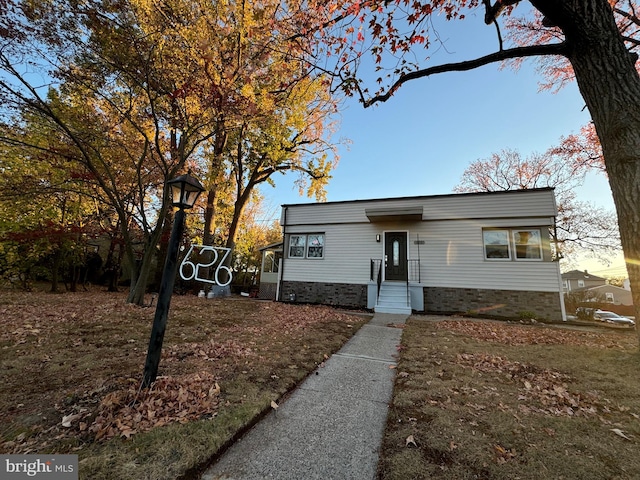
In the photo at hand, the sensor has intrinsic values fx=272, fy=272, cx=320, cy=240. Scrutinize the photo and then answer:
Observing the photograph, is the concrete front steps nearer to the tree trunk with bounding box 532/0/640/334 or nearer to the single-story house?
the single-story house

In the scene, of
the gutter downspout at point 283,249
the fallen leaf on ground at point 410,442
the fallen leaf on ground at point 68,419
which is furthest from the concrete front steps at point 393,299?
the fallen leaf on ground at point 68,419

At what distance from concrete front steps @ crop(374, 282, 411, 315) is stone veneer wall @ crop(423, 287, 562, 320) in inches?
35.8

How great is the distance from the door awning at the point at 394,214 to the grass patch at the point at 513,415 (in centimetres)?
612

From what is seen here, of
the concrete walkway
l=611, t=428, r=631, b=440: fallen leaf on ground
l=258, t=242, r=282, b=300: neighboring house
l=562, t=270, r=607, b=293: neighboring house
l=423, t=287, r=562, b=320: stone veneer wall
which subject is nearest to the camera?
→ the concrete walkway

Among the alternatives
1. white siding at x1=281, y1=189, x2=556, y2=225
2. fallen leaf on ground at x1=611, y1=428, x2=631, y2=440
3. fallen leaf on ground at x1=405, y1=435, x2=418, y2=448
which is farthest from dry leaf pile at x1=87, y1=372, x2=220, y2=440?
white siding at x1=281, y1=189, x2=556, y2=225

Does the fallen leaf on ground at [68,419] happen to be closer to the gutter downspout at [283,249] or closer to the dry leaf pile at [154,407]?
the dry leaf pile at [154,407]

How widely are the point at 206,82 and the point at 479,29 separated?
6.60 metres

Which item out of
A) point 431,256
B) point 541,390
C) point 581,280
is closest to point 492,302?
point 431,256

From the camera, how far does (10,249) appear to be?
1002 cm

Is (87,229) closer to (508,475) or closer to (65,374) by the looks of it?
(65,374)

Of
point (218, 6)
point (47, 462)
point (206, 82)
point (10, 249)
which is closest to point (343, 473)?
point (47, 462)

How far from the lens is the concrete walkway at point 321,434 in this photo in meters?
1.93

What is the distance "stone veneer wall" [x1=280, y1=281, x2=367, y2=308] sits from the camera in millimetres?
11531

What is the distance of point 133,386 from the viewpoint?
2828mm
